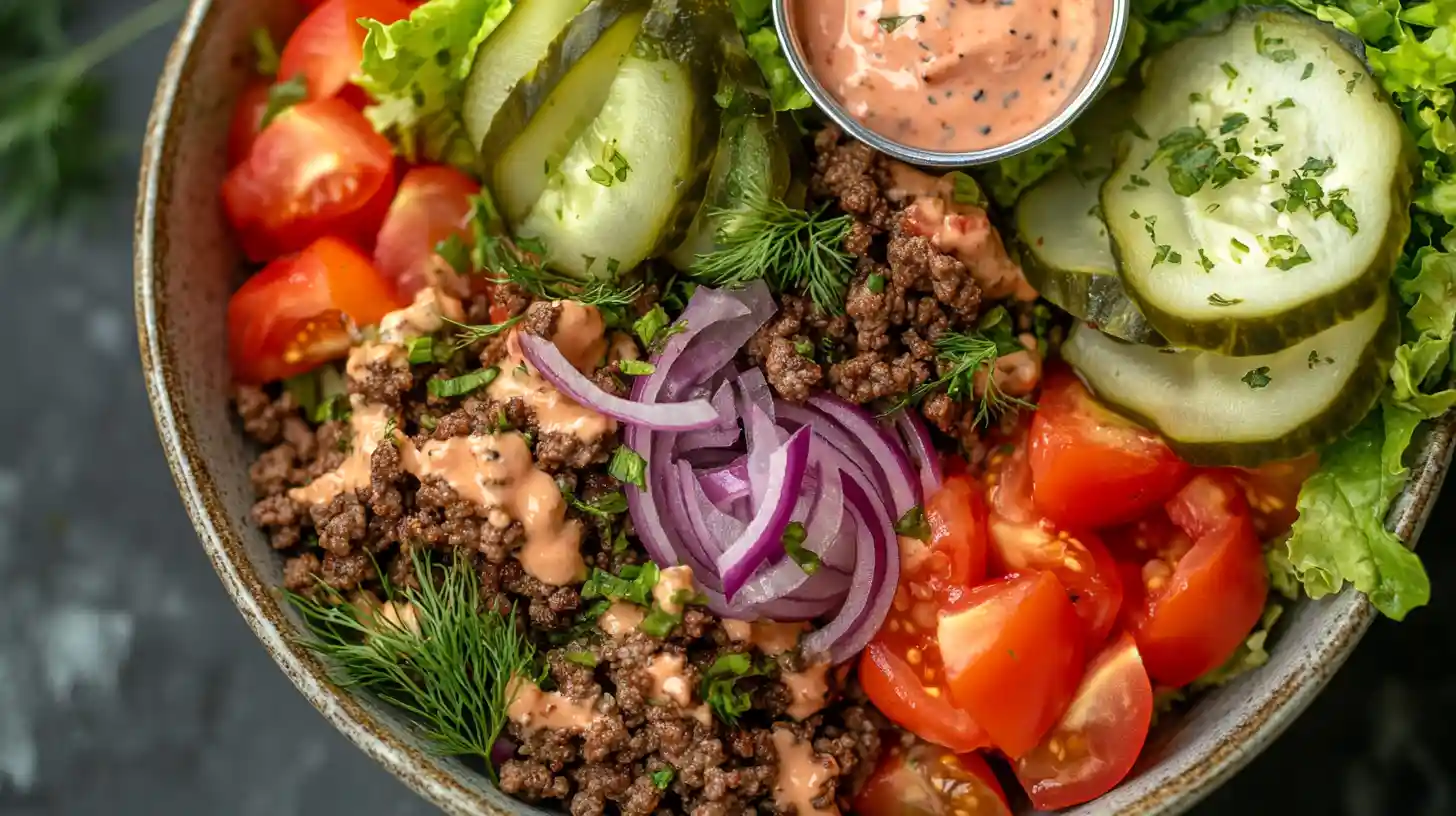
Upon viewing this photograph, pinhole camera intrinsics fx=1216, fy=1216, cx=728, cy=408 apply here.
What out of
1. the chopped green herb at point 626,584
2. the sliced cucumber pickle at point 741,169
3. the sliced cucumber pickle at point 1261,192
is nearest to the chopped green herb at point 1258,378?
the sliced cucumber pickle at point 1261,192

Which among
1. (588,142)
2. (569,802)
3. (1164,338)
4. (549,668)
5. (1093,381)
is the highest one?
(588,142)

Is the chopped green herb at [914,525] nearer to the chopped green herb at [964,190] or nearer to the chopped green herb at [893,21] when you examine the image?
the chopped green herb at [964,190]

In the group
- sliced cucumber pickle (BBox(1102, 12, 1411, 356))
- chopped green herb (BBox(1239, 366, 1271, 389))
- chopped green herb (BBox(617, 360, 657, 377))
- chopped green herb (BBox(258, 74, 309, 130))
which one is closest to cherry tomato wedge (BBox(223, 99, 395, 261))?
chopped green herb (BBox(258, 74, 309, 130))

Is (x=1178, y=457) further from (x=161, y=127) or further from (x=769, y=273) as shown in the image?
(x=161, y=127)

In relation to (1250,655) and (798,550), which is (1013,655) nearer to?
(798,550)

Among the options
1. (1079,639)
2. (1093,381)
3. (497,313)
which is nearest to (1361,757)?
(1079,639)

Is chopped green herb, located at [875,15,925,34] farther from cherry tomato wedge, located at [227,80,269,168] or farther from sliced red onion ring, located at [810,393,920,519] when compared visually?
cherry tomato wedge, located at [227,80,269,168]
